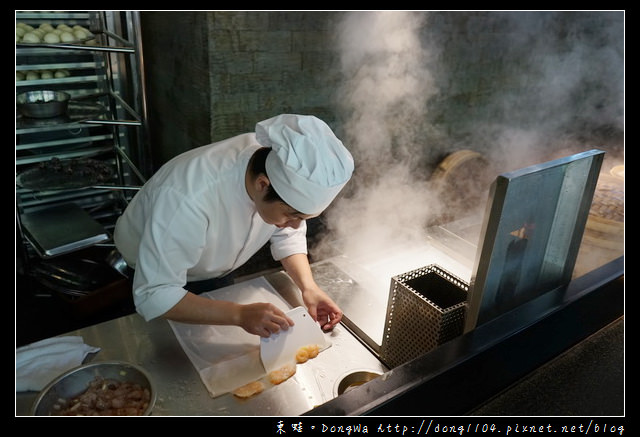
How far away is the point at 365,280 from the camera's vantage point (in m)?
2.14

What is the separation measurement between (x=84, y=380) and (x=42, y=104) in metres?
2.20

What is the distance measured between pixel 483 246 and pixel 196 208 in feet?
3.25

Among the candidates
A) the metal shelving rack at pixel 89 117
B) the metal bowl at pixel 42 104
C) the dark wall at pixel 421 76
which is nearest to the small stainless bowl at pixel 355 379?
the dark wall at pixel 421 76

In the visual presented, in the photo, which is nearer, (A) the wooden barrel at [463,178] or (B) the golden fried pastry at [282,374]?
(B) the golden fried pastry at [282,374]

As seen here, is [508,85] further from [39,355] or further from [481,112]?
[39,355]

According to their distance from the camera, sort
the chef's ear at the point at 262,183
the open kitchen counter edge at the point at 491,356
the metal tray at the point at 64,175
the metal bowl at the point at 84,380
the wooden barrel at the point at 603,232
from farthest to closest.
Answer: the metal tray at the point at 64,175 < the wooden barrel at the point at 603,232 < the chef's ear at the point at 262,183 < the metal bowl at the point at 84,380 < the open kitchen counter edge at the point at 491,356

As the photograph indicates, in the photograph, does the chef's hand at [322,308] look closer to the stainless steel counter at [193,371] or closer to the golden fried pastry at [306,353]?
the stainless steel counter at [193,371]

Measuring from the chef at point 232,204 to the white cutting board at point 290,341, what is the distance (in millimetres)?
32

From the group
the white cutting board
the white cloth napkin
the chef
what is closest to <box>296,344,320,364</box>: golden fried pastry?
the white cutting board

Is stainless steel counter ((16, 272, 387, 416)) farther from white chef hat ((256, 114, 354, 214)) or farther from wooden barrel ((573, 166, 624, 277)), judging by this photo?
wooden barrel ((573, 166, 624, 277))

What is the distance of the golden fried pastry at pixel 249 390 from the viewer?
1476mm

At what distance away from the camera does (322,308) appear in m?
1.87

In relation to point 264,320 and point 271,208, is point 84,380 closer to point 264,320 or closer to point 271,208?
point 264,320
